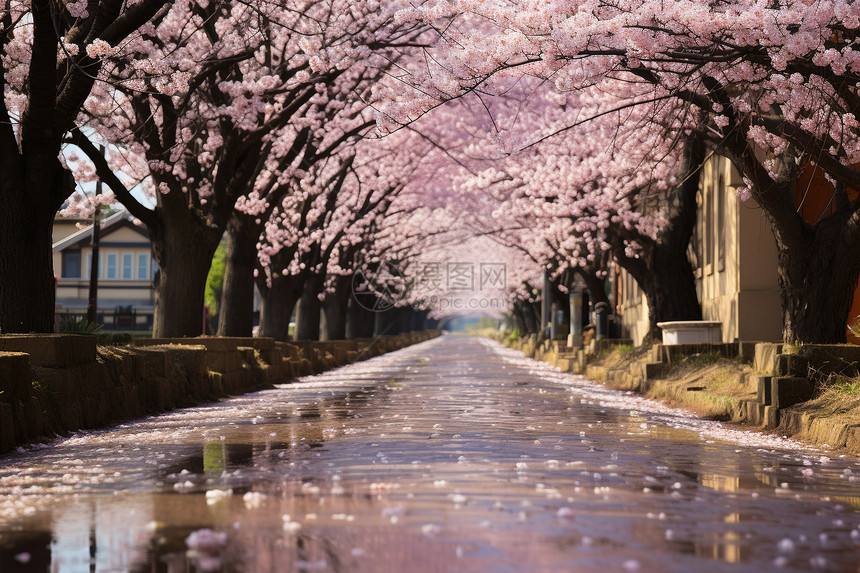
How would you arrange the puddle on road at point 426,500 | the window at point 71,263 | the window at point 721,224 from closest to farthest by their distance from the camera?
the puddle on road at point 426,500 → the window at point 721,224 → the window at point 71,263

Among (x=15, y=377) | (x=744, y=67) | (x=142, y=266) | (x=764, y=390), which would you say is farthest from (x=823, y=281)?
(x=142, y=266)

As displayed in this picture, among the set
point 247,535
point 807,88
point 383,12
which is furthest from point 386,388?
point 247,535

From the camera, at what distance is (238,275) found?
28766 mm

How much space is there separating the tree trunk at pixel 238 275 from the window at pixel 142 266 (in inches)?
1823

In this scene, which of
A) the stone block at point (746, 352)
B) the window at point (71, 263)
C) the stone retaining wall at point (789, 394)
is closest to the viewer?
the stone retaining wall at point (789, 394)

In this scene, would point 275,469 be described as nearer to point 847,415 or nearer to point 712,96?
point 847,415

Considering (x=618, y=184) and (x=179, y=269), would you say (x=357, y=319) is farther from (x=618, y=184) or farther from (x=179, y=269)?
(x=179, y=269)

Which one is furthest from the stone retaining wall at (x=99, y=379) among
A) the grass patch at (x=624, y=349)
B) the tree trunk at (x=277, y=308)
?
the tree trunk at (x=277, y=308)

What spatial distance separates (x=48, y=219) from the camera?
1512cm

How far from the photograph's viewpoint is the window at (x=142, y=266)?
7375cm

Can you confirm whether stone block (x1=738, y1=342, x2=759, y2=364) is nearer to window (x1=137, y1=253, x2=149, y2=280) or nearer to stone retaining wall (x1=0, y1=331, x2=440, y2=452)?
stone retaining wall (x1=0, y1=331, x2=440, y2=452)

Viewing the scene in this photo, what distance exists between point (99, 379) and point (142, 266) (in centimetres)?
6104

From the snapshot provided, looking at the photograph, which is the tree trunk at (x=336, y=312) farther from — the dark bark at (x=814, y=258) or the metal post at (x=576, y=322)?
the dark bark at (x=814, y=258)

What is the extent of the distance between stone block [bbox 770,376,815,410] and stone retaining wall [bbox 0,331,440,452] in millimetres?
8457
